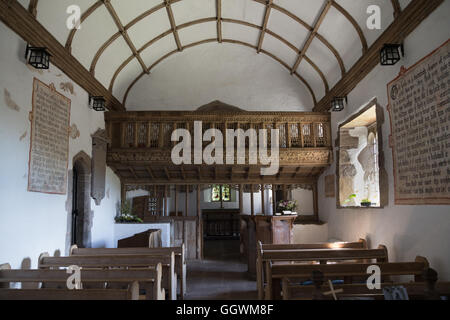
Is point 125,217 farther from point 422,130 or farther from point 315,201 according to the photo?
point 422,130

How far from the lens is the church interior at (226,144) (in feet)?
13.2

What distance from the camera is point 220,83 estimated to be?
368 inches

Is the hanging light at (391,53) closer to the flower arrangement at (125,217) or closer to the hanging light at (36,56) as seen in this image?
the hanging light at (36,56)

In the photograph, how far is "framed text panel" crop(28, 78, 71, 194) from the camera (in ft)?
16.0

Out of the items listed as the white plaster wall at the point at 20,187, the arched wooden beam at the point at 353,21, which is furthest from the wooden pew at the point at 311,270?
the arched wooden beam at the point at 353,21

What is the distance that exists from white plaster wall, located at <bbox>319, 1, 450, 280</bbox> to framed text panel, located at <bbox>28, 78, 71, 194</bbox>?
5.37m

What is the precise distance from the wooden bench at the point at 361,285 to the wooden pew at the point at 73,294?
128cm

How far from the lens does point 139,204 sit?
9.38 meters

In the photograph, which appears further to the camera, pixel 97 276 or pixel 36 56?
pixel 36 56

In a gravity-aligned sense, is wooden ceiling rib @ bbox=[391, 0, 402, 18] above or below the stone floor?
above

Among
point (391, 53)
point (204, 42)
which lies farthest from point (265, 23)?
point (391, 53)

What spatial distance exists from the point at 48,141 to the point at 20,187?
1004mm

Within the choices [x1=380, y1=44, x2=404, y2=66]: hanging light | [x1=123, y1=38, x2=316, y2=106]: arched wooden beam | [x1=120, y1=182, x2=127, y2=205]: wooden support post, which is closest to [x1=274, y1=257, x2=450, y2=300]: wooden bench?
[x1=380, y1=44, x2=404, y2=66]: hanging light

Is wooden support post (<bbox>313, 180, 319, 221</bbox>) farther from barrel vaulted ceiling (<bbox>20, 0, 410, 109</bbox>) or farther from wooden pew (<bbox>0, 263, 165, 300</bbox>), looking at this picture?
wooden pew (<bbox>0, 263, 165, 300</bbox>)
